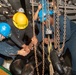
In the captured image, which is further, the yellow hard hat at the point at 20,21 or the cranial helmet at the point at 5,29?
the yellow hard hat at the point at 20,21

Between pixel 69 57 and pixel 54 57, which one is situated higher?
pixel 54 57

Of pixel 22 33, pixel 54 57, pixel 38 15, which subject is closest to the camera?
pixel 54 57

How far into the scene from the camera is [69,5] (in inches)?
129

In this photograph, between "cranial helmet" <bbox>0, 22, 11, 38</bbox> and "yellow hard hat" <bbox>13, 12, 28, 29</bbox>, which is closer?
"cranial helmet" <bbox>0, 22, 11, 38</bbox>

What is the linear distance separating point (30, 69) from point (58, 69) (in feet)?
1.03

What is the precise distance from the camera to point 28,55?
2.38 metres

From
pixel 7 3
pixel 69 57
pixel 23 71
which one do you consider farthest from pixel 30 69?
pixel 7 3

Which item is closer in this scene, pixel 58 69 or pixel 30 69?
pixel 58 69

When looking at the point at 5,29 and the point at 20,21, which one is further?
the point at 20,21

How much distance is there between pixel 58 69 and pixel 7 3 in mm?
1602

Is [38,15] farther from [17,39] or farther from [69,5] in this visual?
[69,5]

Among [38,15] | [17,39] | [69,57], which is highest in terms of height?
[38,15]

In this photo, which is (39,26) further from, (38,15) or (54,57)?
(54,57)

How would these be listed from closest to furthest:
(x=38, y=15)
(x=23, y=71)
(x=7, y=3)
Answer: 1. (x=23, y=71)
2. (x=38, y=15)
3. (x=7, y=3)
